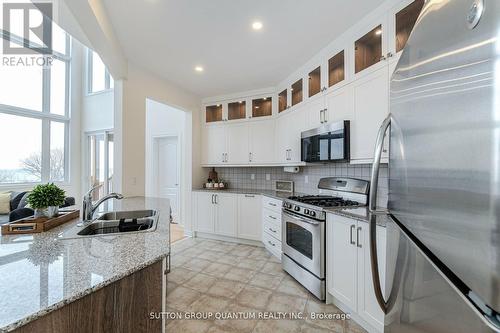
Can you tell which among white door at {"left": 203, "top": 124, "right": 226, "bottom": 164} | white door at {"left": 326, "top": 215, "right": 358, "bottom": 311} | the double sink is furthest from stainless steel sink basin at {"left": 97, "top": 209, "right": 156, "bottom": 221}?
white door at {"left": 203, "top": 124, "right": 226, "bottom": 164}

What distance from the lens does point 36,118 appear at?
16.9ft

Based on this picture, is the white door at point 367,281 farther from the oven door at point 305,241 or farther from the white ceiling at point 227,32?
the white ceiling at point 227,32

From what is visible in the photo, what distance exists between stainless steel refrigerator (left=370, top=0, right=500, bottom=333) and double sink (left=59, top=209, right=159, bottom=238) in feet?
4.52

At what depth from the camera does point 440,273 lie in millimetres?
493

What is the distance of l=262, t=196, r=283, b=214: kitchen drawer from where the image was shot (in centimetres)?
316

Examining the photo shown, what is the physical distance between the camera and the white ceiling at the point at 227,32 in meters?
1.98

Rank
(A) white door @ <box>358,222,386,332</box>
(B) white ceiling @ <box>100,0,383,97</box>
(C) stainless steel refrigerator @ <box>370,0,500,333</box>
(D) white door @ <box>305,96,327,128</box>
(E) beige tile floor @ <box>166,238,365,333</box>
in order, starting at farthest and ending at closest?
(D) white door @ <box>305,96,327,128</box>
(B) white ceiling @ <box>100,0,383,97</box>
(E) beige tile floor @ <box>166,238,365,333</box>
(A) white door @ <box>358,222,386,332</box>
(C) stainless steel refrigerator @ <box>370,0,500,333</box>

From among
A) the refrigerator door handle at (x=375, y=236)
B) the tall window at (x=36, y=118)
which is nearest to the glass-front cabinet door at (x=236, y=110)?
the refrigerator door handle at (x=375, y=236)

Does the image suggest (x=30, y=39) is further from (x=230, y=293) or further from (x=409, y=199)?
(x=409, y=199)

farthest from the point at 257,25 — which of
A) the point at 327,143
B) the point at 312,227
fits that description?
the point at 312,227

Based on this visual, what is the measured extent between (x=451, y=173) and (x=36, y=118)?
7216 millimetres

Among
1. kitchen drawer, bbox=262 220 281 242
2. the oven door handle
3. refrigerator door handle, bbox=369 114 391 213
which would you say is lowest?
kitchen drawer, bbox=262 220 281 242

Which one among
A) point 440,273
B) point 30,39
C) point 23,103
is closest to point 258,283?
point 440,273

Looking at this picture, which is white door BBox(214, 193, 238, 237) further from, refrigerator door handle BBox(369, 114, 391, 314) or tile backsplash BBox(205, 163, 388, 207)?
refrigerator door handle BBox(369, 114, 391, 314)
